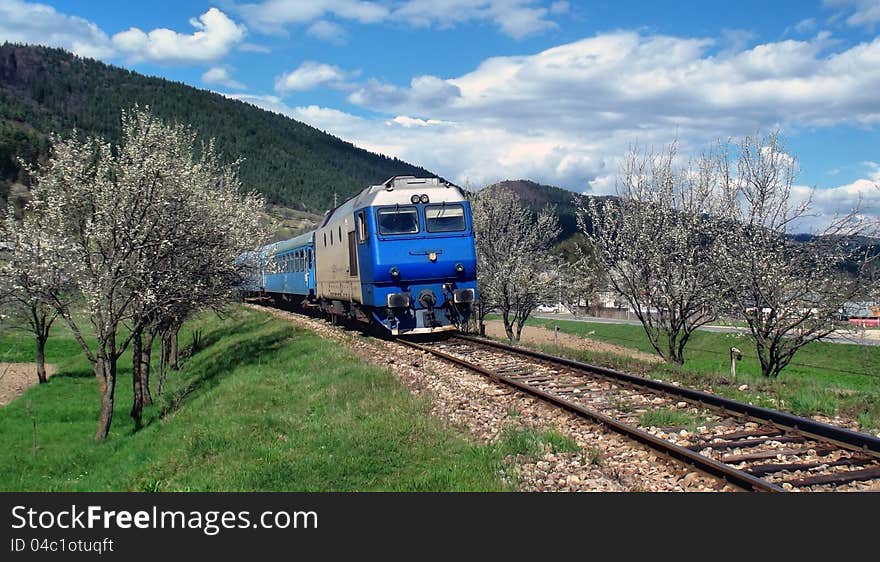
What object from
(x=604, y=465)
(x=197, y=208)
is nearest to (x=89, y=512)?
(x=604, y=465)

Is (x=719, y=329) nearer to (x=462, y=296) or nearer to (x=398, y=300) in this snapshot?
(x=462, y=296)

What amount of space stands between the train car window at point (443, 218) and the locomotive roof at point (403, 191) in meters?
0.23

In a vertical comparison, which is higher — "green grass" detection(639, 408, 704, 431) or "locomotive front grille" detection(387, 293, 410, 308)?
"locomotive front grille" detection(387, 293, 410, 308)

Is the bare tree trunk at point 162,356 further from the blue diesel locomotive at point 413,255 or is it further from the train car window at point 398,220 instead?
the train car window at point 398,220

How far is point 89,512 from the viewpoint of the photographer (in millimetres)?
5664

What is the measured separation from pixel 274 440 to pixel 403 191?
10017mm

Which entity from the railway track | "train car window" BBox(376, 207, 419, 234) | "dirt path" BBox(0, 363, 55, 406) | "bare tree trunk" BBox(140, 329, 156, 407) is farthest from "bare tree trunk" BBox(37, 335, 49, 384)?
the railway track

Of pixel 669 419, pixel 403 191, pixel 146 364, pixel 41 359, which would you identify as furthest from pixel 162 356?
pixel 669 419

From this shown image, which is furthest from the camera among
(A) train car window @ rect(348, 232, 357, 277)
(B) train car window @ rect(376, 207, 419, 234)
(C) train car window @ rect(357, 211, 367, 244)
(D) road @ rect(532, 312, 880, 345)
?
(A) train car window @ rect(348, 232, 357, 277)

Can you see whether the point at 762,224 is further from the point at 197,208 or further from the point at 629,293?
the point at 197,208

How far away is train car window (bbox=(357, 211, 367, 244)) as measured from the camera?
18.8 m

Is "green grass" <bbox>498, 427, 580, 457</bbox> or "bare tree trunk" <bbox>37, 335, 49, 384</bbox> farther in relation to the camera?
"bare tree trunk" <bbox>37, 335, 49, 384</bbox>

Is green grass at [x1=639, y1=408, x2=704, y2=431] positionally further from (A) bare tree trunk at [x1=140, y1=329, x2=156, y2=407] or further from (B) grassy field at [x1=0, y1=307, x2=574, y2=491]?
(A) bare tree trunk at [x1=140, y1=329, x2=156, y2=407]

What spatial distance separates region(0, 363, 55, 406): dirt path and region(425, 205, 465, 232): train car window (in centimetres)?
1934
